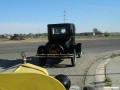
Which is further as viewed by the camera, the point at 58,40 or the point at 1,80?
the point at 58,40

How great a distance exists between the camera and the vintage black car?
17.3 m

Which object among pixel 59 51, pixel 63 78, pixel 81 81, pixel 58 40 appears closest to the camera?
pixel 63 78

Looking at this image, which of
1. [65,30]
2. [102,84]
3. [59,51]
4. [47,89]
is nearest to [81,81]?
[102,84]

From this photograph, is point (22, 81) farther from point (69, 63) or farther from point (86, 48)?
point (86, 48)

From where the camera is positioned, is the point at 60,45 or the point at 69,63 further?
the point at 69,63

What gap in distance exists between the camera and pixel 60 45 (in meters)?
17.9

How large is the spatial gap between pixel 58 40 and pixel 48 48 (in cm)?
207

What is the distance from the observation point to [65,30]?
66.6ft

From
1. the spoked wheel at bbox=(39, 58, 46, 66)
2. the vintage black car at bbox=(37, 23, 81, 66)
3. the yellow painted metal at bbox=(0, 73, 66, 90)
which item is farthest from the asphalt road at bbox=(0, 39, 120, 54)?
the yellow painted metal at bbox=(0, 73, 66, 90)

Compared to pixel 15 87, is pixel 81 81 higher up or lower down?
lower down

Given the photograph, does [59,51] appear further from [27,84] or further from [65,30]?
[27,84]

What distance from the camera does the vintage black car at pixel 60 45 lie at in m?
17.3

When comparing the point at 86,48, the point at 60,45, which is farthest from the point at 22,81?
the point at 86,48

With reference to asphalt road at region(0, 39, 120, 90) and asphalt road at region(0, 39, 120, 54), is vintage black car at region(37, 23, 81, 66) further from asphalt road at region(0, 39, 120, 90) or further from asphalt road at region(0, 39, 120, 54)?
asphalt road at region(0, 39, 120, 54)
